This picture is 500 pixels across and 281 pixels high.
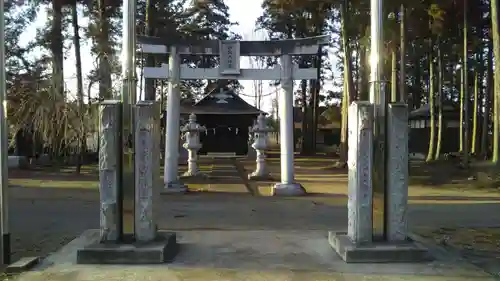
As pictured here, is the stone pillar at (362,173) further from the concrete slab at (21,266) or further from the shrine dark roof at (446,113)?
the shrine dark roof at (446,113)

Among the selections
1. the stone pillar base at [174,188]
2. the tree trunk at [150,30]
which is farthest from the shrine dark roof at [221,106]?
the stone pillar base at [174,188]

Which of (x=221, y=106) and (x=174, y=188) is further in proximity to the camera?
(x=221, y=106)

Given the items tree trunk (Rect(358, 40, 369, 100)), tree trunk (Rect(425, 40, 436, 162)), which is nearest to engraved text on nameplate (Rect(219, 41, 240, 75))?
tree trunk (Rect(358, 40, 369, 100))

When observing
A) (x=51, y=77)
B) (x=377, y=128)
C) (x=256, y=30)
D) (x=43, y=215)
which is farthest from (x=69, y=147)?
(x=256, y=30)

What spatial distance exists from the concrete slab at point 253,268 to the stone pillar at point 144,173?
549mm

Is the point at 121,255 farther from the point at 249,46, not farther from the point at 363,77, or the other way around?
the point at 363,77

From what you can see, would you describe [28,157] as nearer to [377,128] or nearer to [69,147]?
[69,147]

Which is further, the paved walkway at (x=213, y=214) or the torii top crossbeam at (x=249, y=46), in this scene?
the torii top crossbeam at (x=249, y=46)

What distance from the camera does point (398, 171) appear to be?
21.4 feet

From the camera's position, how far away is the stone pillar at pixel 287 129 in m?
14.5

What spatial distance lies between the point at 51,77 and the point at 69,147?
296 centimetres

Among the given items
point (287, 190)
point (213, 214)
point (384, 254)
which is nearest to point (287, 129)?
point (287, 190)

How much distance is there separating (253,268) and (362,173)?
1713 mm

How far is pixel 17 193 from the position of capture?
1466 centimetres
